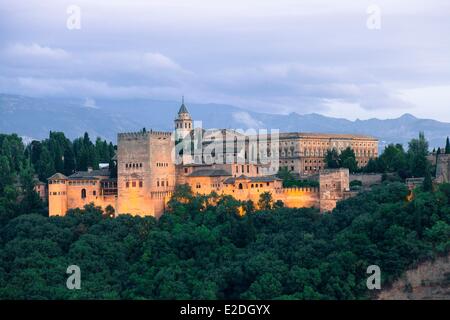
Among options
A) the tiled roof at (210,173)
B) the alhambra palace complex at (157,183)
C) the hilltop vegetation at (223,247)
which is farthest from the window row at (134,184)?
the tiled roof at (210,173)

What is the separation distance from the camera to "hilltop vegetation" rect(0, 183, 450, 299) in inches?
2173

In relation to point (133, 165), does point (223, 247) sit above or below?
below

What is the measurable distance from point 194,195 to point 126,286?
932 centimetres

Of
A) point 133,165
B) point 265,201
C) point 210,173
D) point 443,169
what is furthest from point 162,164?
point 443,169

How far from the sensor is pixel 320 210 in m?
63.1

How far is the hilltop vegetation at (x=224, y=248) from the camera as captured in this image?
181ft

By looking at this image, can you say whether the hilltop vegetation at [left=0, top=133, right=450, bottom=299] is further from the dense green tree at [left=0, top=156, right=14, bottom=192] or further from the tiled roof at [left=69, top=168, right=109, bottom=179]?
the dense green tree at [left=0, top=156, right=14, bottom=192]

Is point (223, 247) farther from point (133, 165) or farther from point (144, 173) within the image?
point (133, 165)

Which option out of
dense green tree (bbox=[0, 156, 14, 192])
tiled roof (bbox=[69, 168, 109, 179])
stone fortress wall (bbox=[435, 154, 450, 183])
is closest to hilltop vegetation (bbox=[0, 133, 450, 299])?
stone fortress wall (bbox=[435, 154, 450, 183])

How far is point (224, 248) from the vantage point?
196ft

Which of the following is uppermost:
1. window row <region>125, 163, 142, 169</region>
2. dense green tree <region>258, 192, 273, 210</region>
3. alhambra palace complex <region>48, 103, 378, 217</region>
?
window row <region>125, 163, 142, 169</region>

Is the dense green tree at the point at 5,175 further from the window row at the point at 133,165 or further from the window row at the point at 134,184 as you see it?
the window row at the point at 134,184
